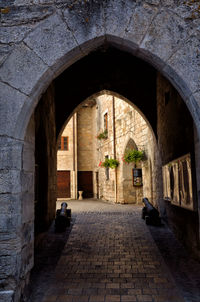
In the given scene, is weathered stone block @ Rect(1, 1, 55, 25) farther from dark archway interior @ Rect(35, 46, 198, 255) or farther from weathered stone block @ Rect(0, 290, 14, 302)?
dark archway interior @ Rect(35, 46, 198, 255)

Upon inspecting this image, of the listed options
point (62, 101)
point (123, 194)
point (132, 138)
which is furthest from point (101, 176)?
point (62, 101)

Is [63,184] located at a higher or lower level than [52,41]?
lower

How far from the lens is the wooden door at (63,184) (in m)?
16.2

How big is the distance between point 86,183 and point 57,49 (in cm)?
1501

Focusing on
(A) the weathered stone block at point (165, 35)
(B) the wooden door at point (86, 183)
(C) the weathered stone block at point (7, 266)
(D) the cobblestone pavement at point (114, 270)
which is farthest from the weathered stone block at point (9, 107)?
(B) the wooden door at point (86, 183)

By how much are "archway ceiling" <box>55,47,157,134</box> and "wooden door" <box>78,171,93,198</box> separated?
31.3 ft

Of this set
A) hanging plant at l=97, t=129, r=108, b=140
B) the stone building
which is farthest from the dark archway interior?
hanging plant at l=97, t=129, r=108, b=140

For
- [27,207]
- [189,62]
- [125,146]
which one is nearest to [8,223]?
[27,207]

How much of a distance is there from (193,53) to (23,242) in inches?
92.3

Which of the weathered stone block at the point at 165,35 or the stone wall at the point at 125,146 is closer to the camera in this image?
the weathered stone block at the point at 165,35

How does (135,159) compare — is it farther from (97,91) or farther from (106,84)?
(106,84)

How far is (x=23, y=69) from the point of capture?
2.30m

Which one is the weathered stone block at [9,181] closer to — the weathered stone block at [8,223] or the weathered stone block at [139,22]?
the weathered stone block at [8,223]

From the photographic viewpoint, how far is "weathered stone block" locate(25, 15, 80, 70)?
7.57ft
